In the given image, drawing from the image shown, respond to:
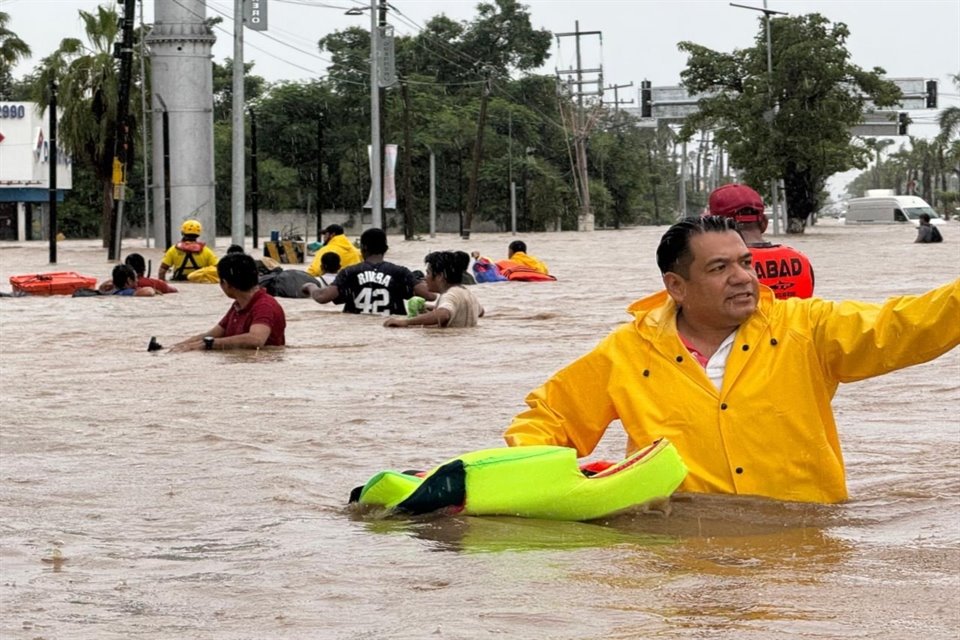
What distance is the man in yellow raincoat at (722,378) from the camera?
217 inches

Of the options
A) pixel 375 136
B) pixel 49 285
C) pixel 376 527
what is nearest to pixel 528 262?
pixel 49 285

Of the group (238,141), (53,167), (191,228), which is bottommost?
(191,228)

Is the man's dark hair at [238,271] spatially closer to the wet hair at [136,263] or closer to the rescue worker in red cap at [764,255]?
the rescue worker in red cap at [764,255]

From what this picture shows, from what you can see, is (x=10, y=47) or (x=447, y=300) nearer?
(x=447, y=300)

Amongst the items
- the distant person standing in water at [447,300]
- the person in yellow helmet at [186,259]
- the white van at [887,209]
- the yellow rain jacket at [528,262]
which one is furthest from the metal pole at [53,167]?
the white van at [887,209]

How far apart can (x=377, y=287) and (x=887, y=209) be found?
233 ft

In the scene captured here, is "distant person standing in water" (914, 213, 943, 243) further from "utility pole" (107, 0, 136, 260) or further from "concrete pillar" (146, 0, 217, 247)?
"utility pole" (107, 0, 136, 260)

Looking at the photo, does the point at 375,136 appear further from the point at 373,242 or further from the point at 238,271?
the point at 238,271

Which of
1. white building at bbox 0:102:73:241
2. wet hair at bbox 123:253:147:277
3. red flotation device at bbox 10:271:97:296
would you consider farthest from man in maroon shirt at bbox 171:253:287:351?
white building at bbox 0:102:73:241

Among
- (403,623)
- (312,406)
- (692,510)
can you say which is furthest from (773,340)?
(312,406)

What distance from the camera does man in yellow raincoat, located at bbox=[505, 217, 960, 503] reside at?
552 cm

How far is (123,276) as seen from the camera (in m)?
23.3

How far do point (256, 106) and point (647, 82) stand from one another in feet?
72.7

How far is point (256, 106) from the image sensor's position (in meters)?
86.7
